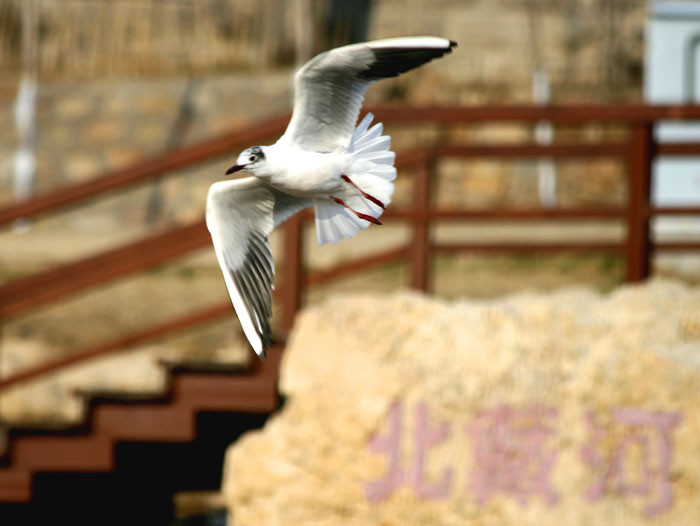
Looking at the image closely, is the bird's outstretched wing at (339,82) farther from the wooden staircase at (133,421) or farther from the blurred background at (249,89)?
the blurred background at (249,89)

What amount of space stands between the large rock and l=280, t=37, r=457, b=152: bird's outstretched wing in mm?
912

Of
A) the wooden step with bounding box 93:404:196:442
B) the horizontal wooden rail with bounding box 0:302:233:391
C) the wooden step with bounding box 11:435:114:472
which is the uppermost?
the horizontal wooden rail with bounding box 0:302:233:391

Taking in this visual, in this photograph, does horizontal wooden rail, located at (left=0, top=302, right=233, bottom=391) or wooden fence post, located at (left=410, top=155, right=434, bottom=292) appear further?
wooden fence post, located at (left=410, top=155, right=434, bottom=292)

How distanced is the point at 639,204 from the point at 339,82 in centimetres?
170

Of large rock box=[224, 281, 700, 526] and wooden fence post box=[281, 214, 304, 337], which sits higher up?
wooden fence post box=[281, 214, 304, 337]

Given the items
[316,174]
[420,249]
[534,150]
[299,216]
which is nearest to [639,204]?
[534,150]

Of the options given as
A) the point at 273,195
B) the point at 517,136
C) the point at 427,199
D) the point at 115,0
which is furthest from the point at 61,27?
the point at 273,195

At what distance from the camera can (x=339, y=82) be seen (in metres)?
3.41

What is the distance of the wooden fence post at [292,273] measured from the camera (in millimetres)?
4535

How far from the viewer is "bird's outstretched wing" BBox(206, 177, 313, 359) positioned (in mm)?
3479

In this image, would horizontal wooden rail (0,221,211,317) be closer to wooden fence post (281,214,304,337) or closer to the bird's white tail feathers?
wooden fence post (281,214,304,337)

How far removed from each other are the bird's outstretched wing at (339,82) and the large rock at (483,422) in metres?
0.91

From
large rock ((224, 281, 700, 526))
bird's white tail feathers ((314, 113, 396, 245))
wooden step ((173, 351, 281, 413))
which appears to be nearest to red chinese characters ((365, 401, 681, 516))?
large rock ((224, 281, 700, 526))

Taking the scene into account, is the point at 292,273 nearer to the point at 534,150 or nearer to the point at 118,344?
the point at 118,344
